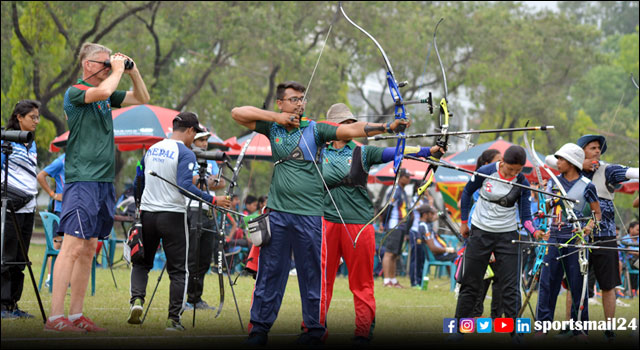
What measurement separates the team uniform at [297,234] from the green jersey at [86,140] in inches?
55.9

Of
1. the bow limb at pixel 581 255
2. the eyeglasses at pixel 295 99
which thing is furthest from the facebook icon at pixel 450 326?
the eyeglasses at pixel 295 99

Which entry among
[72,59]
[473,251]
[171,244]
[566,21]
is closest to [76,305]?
[171,244]

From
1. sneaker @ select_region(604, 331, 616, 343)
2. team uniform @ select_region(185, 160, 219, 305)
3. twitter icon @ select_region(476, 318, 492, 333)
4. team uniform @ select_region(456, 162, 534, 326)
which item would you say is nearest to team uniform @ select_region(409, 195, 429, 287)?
team uniform @ select_region(185, 160, 219, 305)

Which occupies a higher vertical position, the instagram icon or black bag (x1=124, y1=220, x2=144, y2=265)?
black bag (x1=124, y1=220, x2=144, y2=265)

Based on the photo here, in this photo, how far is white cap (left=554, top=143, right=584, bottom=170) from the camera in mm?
7793

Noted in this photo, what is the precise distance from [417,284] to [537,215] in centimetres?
767

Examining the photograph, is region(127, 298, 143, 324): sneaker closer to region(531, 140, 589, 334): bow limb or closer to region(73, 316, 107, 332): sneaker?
region(73, 316, 107, 332): sneaker

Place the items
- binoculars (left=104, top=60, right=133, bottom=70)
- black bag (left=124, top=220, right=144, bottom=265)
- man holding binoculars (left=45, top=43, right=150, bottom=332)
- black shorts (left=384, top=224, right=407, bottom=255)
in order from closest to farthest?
man holding binoculars (left=45, top=43, right=150, bottom=332), binoculars (left=104, top=60, right=133, bottom=70), black bag (left=124, top=220, right=144, bottom=265), black shorts (left=384, top=224, right=407, bottom=255)

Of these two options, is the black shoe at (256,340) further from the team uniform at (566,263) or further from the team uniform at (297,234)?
the team uniform at (566,263)

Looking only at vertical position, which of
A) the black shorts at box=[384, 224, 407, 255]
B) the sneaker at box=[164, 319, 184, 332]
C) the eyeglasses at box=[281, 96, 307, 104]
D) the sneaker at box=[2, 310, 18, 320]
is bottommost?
the sneaker at box=[2, 310, 18, 320]

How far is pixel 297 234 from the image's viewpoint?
243 inches

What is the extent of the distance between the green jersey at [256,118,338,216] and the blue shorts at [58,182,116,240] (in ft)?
4.57

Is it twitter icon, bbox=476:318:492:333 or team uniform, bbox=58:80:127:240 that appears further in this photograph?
twitter icon, bbox=476:318:492:333

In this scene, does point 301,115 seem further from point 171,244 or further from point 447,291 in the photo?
point 447,291
